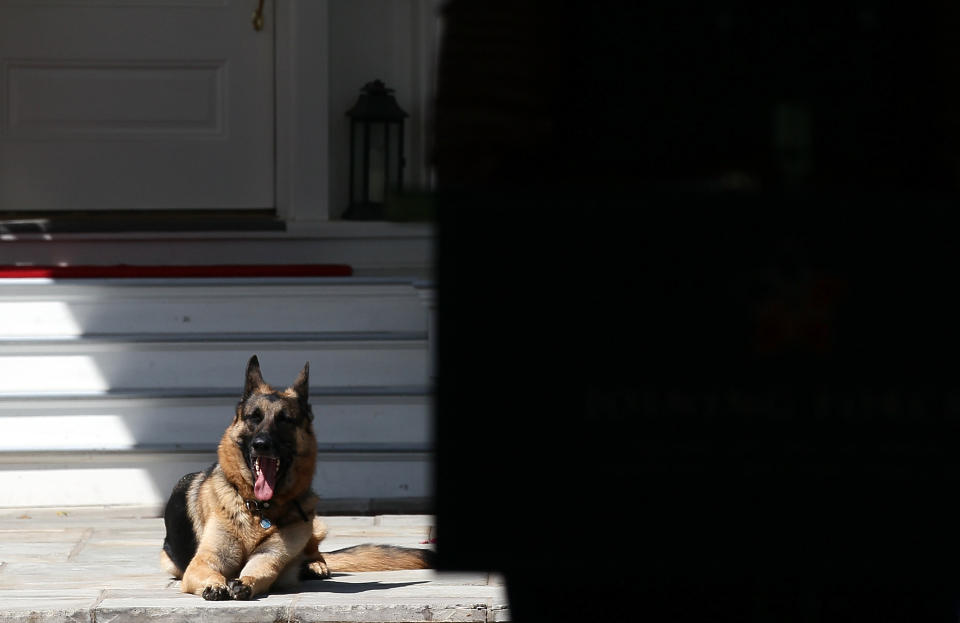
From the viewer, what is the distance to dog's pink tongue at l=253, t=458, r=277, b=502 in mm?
4559

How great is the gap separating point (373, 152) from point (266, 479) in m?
2.55

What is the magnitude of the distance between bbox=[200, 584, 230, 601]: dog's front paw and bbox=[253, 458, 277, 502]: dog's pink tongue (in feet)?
1.14

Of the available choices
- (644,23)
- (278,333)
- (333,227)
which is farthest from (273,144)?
(644,23)

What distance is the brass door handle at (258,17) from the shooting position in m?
6.71

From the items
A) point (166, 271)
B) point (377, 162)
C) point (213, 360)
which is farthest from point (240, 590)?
point (377, 162)

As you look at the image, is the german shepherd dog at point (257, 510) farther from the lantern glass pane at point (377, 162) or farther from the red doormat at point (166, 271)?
the lantern glass pane at point (377, 162)

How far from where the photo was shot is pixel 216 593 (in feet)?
14.3

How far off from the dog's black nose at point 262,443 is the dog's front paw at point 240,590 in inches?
17.5

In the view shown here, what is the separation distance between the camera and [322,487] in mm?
5852

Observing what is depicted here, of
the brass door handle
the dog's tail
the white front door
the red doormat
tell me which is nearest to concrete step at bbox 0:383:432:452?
the red doormat

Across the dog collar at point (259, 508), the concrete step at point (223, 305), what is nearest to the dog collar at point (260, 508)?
the dog collar at point (259, 508)

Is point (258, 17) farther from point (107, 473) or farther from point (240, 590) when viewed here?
point (240, 590)

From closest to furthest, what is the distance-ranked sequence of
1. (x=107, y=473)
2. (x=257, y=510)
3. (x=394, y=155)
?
(x=257, y=510)
(x=107, y=473)
(x=394, y=155)

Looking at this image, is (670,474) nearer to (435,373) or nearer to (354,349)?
(435,373)
